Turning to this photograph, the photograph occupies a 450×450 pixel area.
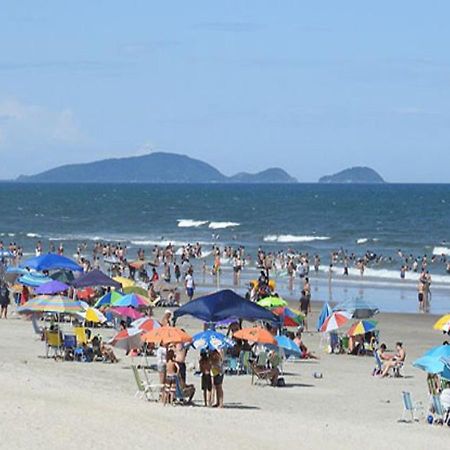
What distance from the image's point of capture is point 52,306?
25141 millimetres

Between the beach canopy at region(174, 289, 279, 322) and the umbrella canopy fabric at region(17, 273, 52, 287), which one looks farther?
the umbrella canopy fabric at region(17, 273, 52, 287)

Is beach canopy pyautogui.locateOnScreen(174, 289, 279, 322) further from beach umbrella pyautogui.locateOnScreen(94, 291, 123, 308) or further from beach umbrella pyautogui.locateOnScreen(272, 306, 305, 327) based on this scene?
beach umbrella pyautogui.locateOnScreen(94, 291, 123, 308)

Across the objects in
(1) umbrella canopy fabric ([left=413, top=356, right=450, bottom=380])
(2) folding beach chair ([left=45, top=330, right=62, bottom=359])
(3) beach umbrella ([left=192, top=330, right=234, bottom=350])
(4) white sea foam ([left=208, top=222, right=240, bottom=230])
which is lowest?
(2) folding beach chair ([left=45, top=330, right=62, bottom=359])

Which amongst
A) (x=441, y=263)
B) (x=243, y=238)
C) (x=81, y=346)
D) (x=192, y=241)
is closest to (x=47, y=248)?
(x=192, y=241)

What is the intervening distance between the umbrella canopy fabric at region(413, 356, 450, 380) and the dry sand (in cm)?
84

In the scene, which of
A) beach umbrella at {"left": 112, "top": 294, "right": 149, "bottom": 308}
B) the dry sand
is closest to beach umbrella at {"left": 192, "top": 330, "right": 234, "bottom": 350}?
the dry sand

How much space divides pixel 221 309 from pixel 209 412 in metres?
4.02

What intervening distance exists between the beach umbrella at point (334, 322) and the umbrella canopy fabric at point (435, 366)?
7.94 meters

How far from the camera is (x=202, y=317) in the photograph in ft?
72.7

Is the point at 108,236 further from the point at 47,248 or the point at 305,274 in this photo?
the point at 305,274

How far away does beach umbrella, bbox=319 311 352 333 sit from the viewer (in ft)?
90.2

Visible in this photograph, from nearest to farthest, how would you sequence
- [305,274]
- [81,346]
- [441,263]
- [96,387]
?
[96,387], [81,346], [305,274], [441,263]

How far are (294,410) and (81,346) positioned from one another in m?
6.42

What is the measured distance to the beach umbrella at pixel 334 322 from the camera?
27484mm
